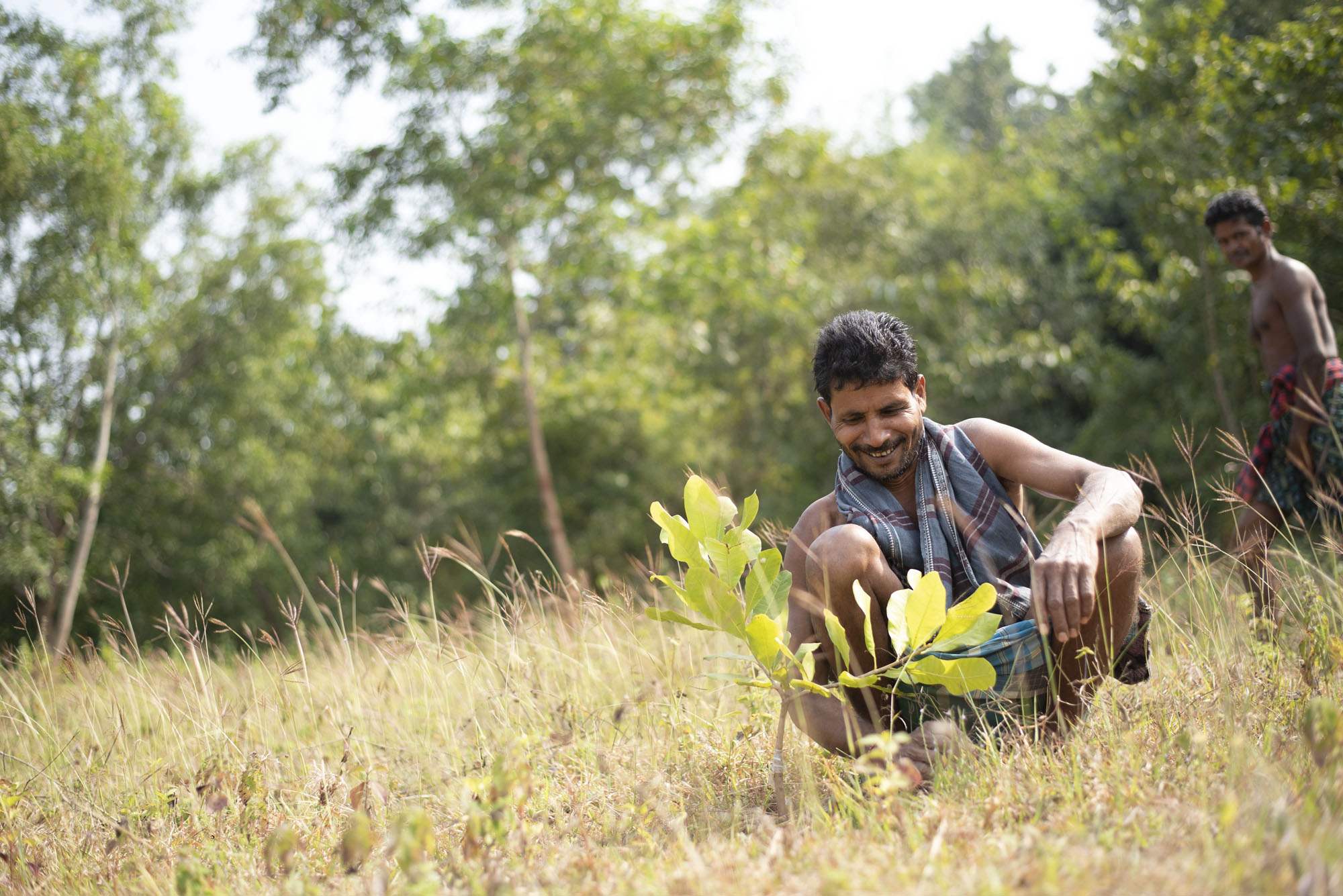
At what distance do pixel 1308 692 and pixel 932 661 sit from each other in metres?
0.96

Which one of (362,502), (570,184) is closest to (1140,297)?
(570,184)

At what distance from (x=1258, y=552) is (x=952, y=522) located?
1.61 m

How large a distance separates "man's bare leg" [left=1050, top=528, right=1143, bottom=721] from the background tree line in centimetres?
458

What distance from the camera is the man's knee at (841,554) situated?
2.18 meters

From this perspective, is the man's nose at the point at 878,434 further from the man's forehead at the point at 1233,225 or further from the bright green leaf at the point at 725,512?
the man's forehead at the point at 1233,225

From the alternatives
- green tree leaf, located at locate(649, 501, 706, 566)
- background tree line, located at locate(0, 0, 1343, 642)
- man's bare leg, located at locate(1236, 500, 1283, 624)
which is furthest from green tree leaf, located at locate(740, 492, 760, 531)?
background tree line, located at locate(0, 0, 1343, 642)

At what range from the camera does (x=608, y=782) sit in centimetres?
259

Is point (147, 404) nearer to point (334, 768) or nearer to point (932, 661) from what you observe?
point (334, 768)

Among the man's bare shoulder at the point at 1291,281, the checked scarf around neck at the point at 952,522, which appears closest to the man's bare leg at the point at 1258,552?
the checked scarf around neck at the point at 952,522

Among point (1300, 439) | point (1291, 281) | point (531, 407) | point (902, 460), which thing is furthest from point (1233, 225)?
point (531, 407)

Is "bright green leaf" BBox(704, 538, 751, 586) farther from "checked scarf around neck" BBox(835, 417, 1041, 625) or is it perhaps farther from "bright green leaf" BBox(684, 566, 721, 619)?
"checked scarf around neck" BBox(835, 417, 1041, 625)

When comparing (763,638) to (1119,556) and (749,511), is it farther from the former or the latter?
(1119,556)

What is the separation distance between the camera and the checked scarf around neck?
7.79 ft

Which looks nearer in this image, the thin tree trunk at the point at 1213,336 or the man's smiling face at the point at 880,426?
the man's smiling face at the point at 880,426
